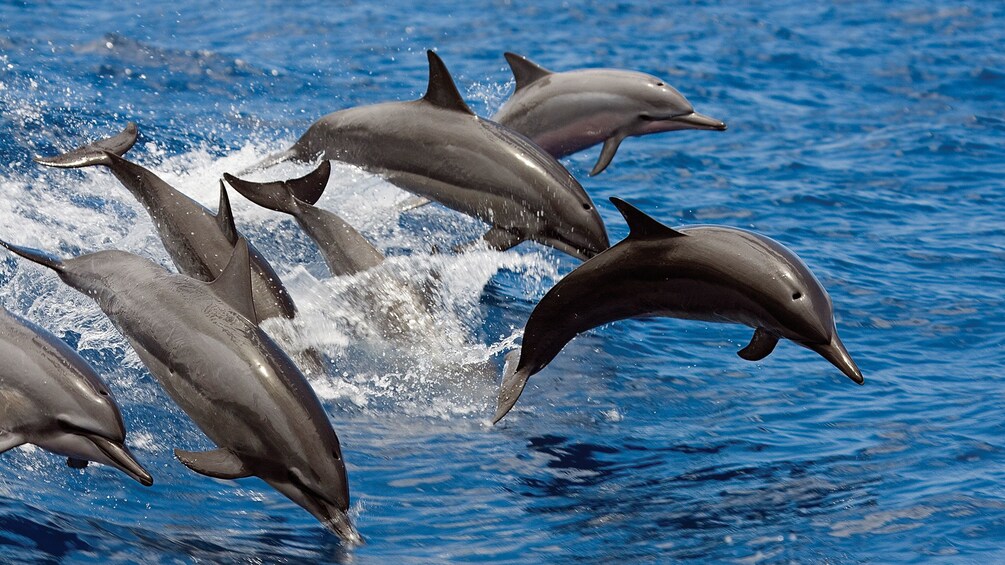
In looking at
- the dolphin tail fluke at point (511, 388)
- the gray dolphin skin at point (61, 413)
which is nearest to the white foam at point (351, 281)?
the dolphin tail fluke at point (511, 388)

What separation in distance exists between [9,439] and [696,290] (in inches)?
138

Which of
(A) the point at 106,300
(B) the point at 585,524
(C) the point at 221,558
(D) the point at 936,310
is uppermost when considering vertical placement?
(A) the point at 106,300

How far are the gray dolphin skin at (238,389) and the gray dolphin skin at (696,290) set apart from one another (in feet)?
5.49

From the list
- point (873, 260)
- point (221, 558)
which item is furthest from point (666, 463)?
point (873, 260)

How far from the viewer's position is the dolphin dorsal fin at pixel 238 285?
6309 millimetres

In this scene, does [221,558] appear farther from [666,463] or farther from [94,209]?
[94,209]

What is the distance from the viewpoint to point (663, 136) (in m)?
15.0

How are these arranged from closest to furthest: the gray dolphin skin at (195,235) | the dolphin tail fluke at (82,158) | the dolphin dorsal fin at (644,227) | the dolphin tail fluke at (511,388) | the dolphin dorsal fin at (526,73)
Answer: the dolphin dorsal fin at (644,227) < the dolphin tail fluke at (511,388) < the gray dolphin skin at (195,235) < the dolphin tail fluke at (82,158) < the dolphin dorsal fin at (526,73)

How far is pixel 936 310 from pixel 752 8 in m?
Result: 11.1

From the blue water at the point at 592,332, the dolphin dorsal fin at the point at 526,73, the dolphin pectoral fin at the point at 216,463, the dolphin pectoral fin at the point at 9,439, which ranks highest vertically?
the dolphin dorsal fin at the point at 526,73

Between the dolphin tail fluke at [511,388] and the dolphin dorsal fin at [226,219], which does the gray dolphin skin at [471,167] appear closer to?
the dolphin tail fluke at [511,388]

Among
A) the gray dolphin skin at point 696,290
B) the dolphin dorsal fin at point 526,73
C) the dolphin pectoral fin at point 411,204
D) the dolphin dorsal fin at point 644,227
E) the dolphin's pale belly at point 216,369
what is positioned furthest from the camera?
the dolphin dorsal fin at point 526,73

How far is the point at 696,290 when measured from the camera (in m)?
6.73

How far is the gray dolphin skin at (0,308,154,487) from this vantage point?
Answer: 230 inches
